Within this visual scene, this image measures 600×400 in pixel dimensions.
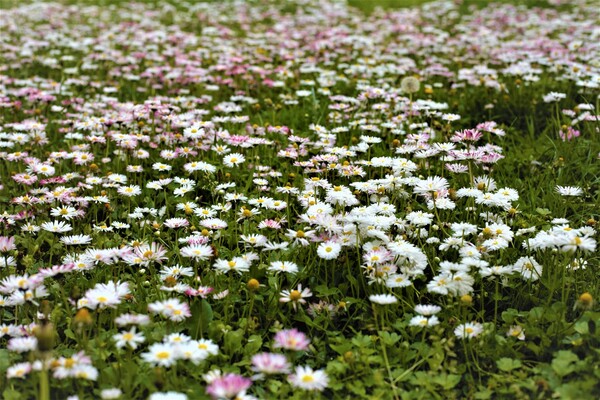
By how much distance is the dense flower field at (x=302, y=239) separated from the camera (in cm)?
190

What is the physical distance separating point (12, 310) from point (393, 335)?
1.40 m

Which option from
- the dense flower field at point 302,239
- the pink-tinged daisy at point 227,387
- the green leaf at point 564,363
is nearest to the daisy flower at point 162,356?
the dense flower field at point 302,239

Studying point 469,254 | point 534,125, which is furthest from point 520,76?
point 469,254

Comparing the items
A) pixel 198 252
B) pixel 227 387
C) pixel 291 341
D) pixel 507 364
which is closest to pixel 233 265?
pixel 198 252

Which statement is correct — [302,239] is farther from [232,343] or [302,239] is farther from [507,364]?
[507,364]

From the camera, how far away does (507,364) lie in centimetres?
190

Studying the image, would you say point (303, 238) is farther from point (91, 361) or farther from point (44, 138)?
point (44, 138)

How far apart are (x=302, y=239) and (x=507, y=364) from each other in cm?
85

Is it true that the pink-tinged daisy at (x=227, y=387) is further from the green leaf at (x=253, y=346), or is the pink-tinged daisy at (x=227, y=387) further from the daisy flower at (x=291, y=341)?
the green leaf at (x=253, y=346)

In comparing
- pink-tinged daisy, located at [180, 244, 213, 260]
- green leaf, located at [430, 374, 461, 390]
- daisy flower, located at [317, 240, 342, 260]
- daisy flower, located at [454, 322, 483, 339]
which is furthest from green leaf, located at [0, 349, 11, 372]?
daisy flower, located at [454, 322, 483, 339]

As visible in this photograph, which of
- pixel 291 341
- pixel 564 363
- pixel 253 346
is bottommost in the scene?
pixel 253 346

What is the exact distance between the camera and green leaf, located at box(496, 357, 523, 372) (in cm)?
189

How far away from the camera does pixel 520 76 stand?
4742mm

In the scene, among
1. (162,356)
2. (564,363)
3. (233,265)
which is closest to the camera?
(162,356)
